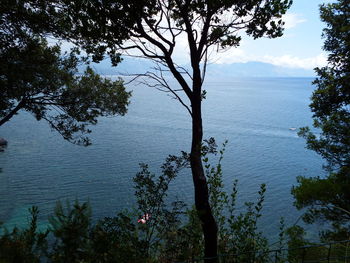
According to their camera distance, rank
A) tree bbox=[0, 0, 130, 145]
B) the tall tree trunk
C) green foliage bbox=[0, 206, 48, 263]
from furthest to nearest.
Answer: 1. tree bbox=[0, 0, 130, 145]
2. the tall tree trunk
3. green foliage bbox=[0, 206, 48, 263]

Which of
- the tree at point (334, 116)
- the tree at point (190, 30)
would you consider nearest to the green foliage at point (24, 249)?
the tree at point (190, 30)

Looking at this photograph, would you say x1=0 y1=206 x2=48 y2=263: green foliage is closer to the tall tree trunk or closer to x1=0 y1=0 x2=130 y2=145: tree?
the tall tree trunk

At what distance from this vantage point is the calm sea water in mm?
22438

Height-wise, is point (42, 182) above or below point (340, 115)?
below

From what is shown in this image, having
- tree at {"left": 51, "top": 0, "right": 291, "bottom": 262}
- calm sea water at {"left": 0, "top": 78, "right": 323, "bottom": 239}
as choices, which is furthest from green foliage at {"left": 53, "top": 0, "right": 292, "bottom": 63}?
calm sea water at {"left": 0, "top": 78, "right": 323, "bottom": 239}

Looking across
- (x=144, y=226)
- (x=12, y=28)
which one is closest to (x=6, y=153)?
(x=12, y=28)

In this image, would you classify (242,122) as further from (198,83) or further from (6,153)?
(198,83)

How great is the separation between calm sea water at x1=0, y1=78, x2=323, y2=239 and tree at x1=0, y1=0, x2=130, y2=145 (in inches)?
456

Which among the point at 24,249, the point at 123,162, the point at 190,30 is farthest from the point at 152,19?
the point at 123,162

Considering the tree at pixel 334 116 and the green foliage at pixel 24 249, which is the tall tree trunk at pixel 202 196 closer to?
the green foliage at pixel 24 249

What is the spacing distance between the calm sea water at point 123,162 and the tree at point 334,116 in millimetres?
7926

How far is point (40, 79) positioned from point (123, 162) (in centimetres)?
2252

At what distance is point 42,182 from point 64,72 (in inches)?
721

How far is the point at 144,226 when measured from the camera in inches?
238
